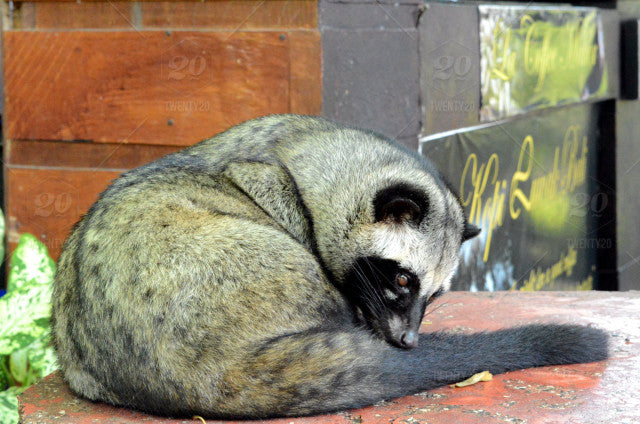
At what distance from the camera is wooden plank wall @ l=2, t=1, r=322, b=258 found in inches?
195

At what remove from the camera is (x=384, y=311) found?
3.21 m

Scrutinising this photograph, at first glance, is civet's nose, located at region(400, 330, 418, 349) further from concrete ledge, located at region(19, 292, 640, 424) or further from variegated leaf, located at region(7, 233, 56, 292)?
variegated leaf, located at region(7, 233, 56, 292)

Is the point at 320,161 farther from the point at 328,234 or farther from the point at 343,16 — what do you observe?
the point at 343,16

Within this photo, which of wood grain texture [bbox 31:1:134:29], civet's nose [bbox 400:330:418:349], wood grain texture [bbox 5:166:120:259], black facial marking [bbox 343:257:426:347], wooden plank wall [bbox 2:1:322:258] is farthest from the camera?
wood grain texture [bbox 5:166:120:259]

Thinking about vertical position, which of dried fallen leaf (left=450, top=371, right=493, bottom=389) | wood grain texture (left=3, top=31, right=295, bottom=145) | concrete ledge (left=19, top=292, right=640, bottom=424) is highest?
wood grain texture (left=3, top=31, right=295, bottom=145)

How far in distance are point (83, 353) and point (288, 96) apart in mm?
2442

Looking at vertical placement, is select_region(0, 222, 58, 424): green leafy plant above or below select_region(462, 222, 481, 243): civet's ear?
below

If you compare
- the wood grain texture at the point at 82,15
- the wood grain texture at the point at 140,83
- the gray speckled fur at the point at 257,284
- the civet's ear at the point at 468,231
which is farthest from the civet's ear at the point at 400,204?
the wood grain texture at the point at 82,15

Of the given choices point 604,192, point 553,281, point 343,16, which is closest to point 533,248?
point 553,281

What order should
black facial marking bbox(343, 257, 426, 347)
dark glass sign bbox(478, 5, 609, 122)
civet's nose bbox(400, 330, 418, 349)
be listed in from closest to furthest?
civet's nose bbox(400, 330, 418, 349), black facial marking bbox(343, 257, 426, 347), dark glass sign bbox(478, 5, 609, 122)

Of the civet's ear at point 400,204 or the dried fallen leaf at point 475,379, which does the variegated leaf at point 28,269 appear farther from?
the dried fallen leaf at point 475,379

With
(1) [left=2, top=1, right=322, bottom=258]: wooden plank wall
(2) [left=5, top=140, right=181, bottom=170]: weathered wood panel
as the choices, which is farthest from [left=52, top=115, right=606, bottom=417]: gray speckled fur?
Result: (2) [left=5, top=140, right=181, bottom=170]: weathered wood panel

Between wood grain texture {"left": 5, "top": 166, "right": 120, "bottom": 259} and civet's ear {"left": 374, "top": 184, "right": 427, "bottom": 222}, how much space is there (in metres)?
2.79

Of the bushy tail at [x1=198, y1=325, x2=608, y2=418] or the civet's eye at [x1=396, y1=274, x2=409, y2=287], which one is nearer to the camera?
the bushy tail at [x1=198, y1=325, x2=608, y2=418]
